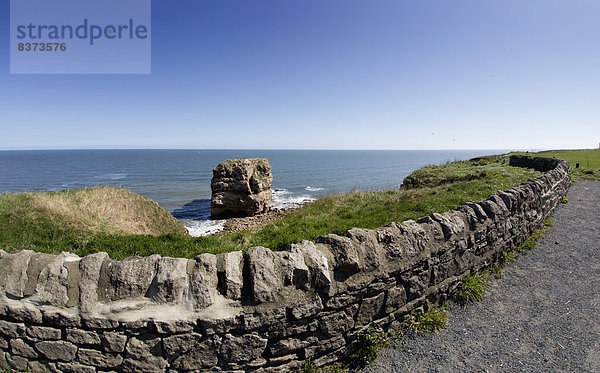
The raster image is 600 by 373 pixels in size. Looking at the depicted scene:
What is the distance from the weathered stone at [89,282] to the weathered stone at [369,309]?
10.1 ft

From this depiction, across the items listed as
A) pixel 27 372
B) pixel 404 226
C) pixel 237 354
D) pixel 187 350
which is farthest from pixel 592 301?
pixel 27 372

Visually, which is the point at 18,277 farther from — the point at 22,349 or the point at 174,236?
the point at 174,236

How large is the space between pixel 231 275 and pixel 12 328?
2492mm

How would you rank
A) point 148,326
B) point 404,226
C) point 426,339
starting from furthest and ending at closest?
Answer: point 404,226
point 426,339
point 148,326

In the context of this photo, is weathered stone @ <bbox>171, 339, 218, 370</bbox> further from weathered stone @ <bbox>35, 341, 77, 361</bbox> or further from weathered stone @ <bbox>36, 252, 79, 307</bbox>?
weathered stone @ <bbox>36, 252, 79, 307</bbox>

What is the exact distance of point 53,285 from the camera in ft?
9.67

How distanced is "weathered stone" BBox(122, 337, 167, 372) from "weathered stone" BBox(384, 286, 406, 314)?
2.82 metres

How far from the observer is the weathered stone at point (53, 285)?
293cm

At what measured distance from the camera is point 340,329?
3467 millimetres

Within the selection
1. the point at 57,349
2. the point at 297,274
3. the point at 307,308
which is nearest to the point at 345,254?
the point at 297,274

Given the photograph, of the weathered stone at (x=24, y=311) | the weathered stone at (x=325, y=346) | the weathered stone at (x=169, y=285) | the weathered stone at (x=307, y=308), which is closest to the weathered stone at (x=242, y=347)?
the weathered stone at (x=307, y=308)

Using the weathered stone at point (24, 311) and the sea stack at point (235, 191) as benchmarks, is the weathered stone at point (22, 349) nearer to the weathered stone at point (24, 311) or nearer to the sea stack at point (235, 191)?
the weathered stone at point (24, 311)

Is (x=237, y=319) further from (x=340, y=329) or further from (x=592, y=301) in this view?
(x=592, y=301)

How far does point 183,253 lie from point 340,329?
4.07 metres
